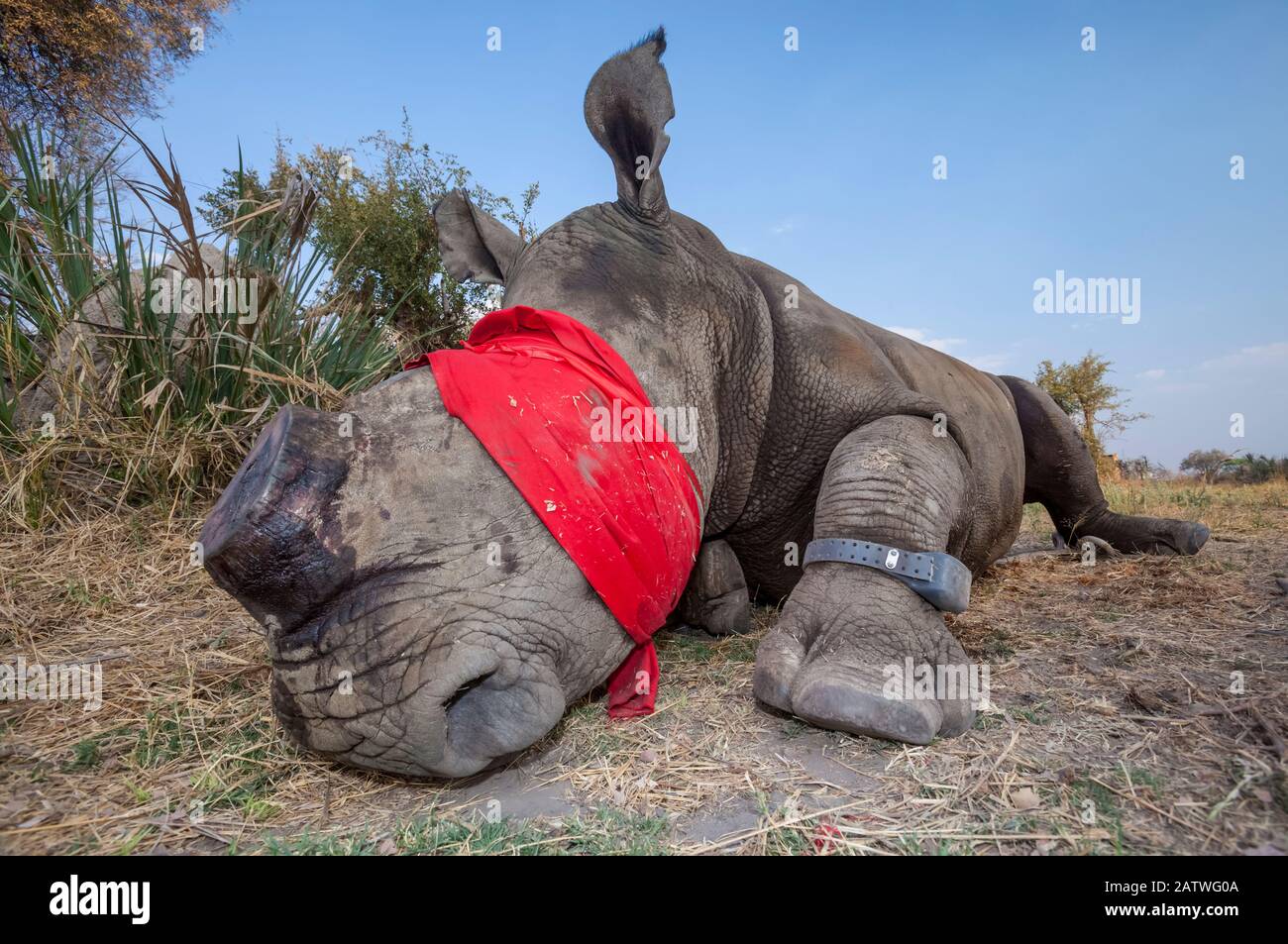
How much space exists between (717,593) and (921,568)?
41.7 inches

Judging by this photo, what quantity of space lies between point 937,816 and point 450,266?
2904 mm

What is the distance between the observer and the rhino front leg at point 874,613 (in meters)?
2.00

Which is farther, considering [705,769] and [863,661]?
[863,661]

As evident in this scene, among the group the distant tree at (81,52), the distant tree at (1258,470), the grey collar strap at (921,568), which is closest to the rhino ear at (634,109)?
the grey collar strap at (921,568)

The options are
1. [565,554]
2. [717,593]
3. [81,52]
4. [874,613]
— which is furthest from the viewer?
[81,52]

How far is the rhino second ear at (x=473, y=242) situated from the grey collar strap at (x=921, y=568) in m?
1.97

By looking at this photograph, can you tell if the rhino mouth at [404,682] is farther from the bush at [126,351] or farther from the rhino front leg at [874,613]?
the bush at [126,351]

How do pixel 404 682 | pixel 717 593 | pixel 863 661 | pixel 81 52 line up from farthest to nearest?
1. pixel 81 52
2. pixel 717 593
3. pixel 863 661
4. pixel 404 682

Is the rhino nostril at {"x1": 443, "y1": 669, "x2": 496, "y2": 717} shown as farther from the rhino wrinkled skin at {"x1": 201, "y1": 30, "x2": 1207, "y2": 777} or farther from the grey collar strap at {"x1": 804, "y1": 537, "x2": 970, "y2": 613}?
the grey collar strap at {"x1": 804, "y1": 537, "x2": 970, "y2": 613}

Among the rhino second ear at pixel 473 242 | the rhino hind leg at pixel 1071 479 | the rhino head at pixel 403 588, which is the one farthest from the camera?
the rhino hind leg at pixel 1071 479

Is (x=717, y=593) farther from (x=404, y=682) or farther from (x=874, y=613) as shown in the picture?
(x=404, y=682)

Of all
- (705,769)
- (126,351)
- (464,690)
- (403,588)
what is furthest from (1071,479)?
(126,351)

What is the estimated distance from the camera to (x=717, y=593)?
10.5ft
